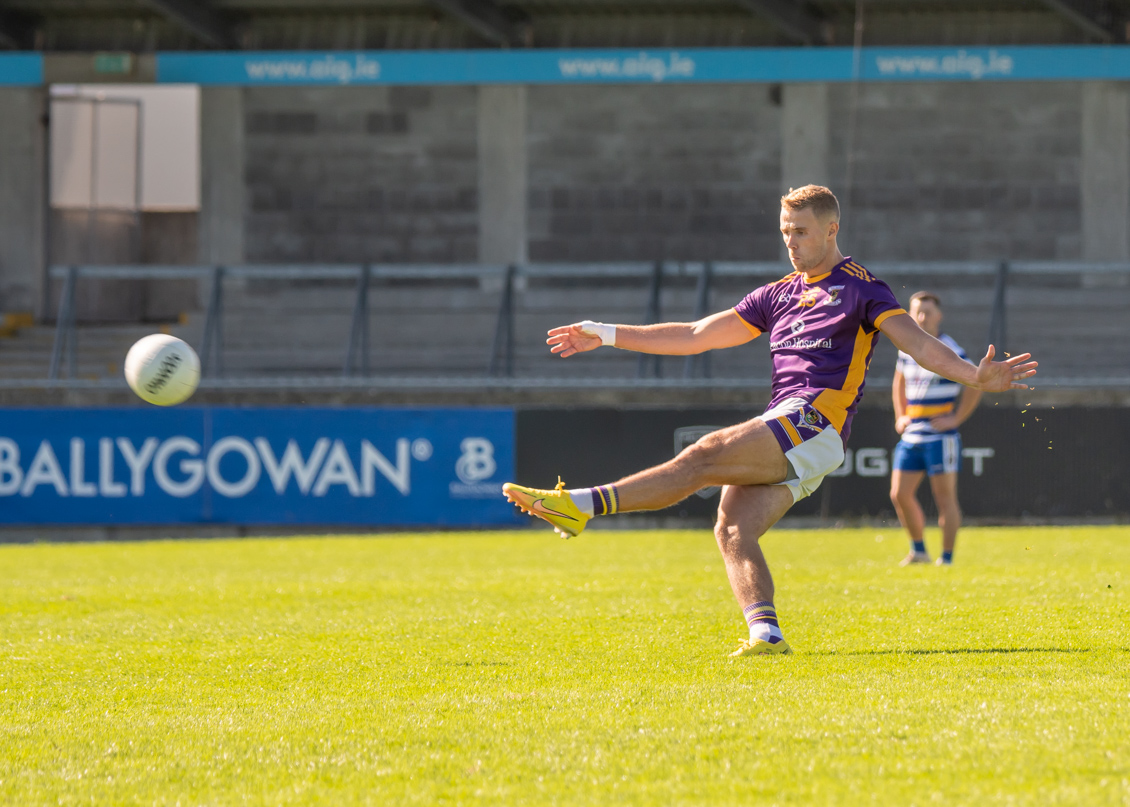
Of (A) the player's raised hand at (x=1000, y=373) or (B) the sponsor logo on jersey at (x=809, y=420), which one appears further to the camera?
(B) the sponsor logo on jersey at (x=809, y=420)

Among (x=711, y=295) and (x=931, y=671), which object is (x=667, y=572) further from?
(x=711, y=295)

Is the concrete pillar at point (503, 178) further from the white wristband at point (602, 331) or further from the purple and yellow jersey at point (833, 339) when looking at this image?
the purple and yellow jersey at point (833, 339)

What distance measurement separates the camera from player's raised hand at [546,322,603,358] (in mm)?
6004

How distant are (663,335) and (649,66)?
15.2 m

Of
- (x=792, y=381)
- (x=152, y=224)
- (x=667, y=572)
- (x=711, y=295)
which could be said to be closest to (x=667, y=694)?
(x=792, y=381)

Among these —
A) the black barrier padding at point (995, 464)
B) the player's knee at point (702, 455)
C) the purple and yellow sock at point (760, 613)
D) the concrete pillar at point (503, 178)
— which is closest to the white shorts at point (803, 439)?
the player's knee at point (702, 455)

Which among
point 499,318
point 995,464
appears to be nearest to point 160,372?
point 499,318

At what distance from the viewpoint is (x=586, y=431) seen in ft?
48.9

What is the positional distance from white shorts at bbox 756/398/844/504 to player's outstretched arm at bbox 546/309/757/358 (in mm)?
552

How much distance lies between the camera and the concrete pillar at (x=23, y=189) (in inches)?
848

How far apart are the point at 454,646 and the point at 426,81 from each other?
52.0 ft

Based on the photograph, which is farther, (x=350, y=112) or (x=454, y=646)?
(x=350, y=112)

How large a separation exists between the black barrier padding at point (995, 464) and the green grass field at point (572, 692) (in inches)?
205

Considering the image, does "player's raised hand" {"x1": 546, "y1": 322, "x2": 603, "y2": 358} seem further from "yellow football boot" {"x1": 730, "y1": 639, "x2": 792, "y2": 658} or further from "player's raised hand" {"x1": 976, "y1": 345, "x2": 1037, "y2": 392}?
"player's raised hand" {"x1": 976, "y1": 345, "x2": 1037, "y2": 392}
